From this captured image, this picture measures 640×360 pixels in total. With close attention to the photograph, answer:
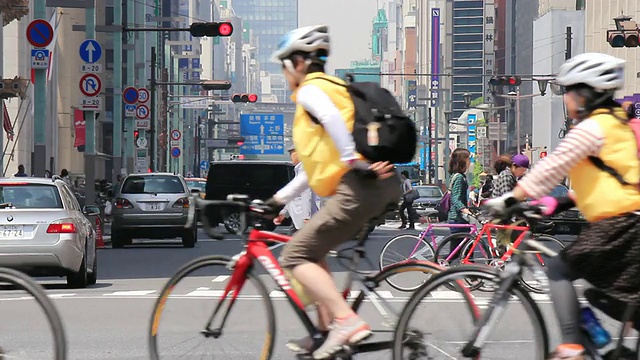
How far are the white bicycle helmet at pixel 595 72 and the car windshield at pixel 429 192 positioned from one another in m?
52.3

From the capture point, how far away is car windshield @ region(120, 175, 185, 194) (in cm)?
3117

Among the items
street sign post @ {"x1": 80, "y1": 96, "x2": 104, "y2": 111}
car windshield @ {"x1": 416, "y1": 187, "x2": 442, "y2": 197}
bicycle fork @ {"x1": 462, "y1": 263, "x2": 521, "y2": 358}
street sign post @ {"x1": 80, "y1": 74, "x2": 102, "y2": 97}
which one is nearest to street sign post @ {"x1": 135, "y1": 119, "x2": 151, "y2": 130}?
car windshield @ {"x1": 416, "y1": 187, "x2": 442, "y2": 197}

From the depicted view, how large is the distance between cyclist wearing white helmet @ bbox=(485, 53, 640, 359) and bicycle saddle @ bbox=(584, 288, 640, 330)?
7 centimetres

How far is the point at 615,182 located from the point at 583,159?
168 mm

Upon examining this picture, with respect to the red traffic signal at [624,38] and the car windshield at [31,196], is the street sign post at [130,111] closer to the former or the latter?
the red traffic signal at [624,38]

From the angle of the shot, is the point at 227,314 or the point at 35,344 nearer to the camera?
the point at 35,344

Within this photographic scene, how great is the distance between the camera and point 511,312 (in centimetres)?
643

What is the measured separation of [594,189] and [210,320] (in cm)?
207

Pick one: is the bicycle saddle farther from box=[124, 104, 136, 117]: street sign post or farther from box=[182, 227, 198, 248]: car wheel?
box=[124, 104, 136, 117]: street sign post

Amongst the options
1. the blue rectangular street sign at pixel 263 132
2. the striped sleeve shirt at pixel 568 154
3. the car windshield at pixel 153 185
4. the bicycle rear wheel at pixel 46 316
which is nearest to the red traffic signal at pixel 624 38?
the car windshield at pixel 153 185

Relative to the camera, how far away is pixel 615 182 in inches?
241

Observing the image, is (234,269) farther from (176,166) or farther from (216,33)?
(176,166)

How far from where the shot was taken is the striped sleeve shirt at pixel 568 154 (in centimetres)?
611

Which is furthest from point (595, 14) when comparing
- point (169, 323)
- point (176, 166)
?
point (169, 323)
